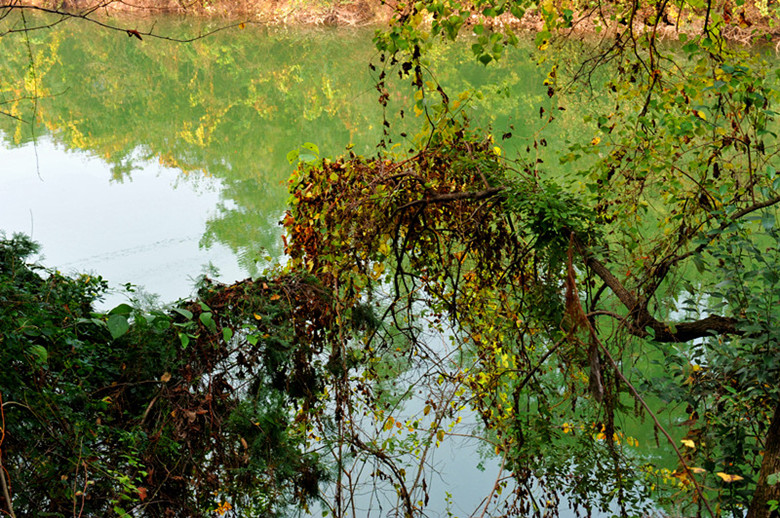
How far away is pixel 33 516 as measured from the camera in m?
2.35

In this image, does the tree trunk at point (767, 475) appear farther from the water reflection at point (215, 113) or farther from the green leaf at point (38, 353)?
the water reflection at point (215, 113)

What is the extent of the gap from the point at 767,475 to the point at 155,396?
7.60 feet

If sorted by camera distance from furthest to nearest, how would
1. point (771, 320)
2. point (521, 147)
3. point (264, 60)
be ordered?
point (264, 60) < point (521, 147) < point (771, 320)

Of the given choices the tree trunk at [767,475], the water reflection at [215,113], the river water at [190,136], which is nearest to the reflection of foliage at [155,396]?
the river water at [190,136]

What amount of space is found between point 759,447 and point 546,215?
1198 mm

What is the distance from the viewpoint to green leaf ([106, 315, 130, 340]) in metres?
2.63

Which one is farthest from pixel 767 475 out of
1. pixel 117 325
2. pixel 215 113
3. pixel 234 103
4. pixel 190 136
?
pixel 234 103

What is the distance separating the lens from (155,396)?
3.05 m

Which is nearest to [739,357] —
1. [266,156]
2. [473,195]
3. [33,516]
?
[473,195]

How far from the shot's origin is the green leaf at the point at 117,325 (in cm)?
263

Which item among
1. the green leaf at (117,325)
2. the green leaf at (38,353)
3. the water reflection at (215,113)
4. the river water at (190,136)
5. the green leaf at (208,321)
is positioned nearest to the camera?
the green leaf at (38,353)

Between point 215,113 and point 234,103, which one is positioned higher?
point 234,103

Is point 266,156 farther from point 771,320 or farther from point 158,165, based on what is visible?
point 771,320

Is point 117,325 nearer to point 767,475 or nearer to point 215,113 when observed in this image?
point 767,475
